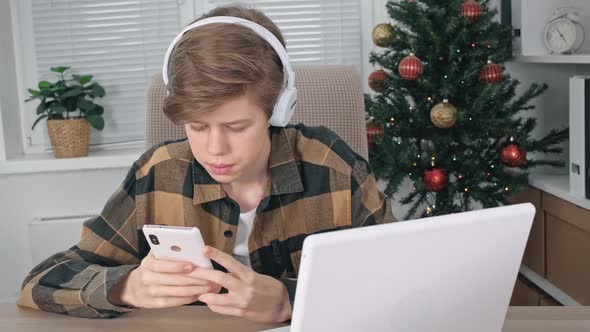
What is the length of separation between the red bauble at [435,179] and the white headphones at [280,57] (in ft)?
4.60

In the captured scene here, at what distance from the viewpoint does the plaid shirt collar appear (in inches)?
49.2

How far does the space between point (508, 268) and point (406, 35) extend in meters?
1.89

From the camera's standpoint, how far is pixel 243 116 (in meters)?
1.09

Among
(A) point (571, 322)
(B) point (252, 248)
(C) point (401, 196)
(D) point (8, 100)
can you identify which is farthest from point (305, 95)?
(D) point (8, 100)

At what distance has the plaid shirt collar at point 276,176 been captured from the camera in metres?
1.25

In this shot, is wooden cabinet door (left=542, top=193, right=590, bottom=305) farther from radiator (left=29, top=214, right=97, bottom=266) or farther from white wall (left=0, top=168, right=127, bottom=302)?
radiator (left=29, top=214, right=97, bottom=266)

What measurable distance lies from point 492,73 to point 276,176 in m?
1.41

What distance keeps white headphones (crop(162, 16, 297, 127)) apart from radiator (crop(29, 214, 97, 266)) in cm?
181

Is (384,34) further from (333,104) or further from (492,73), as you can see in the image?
(333,104)

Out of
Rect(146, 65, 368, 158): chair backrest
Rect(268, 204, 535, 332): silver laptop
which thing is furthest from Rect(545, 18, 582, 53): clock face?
Rect(268, 204, 535, 332): silver laptop

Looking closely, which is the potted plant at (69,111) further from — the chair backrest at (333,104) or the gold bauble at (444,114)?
the chair backrest at (333,104)

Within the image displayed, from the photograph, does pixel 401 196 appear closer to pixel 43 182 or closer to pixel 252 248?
pixel 43 182

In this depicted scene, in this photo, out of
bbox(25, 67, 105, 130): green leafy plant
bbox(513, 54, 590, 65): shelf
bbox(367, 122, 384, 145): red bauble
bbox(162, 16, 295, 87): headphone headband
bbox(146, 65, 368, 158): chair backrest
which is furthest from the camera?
bbox(25, 67, 105, 130): green leafy plant

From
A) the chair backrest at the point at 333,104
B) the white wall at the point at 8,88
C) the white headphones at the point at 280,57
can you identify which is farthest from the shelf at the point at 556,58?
the white wall at the point at 8,88
